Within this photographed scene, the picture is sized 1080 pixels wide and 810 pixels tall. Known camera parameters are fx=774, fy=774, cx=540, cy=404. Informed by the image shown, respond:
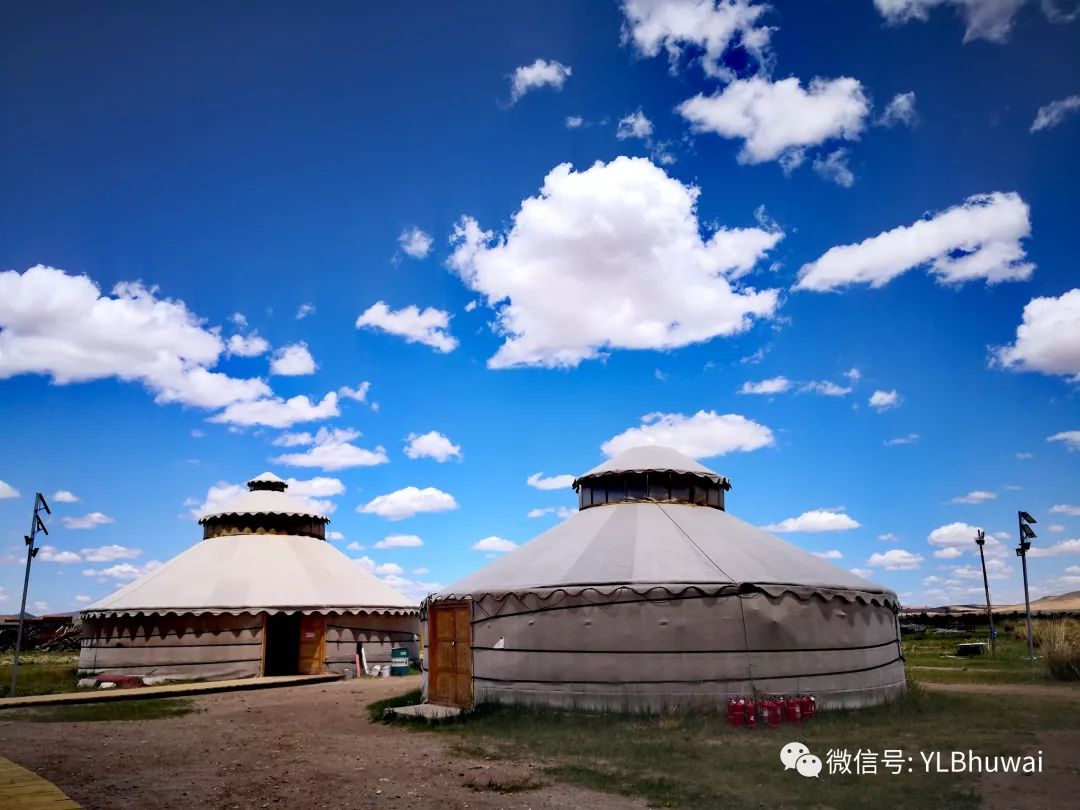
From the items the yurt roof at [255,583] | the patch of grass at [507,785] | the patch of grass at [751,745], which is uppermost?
the yurt roof at [255,583]

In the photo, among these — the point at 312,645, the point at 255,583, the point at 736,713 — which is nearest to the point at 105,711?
the point at 255,583

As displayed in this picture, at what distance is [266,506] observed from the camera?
2284 cm

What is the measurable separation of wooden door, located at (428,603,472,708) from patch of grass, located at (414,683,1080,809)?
80 cm

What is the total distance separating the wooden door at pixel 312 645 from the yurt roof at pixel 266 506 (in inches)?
156

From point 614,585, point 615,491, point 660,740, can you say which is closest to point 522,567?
point 614,585

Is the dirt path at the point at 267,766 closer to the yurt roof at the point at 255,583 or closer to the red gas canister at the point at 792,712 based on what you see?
the red gas canister at the point at 792,712

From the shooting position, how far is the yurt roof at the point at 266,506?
22578mm

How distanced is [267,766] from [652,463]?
9182mm

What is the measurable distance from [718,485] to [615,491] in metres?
2.18

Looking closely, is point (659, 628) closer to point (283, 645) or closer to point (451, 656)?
point (451, 656)

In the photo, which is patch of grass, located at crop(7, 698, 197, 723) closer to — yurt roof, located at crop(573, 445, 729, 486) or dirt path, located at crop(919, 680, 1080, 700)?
yurt roof, located at crop(573, 445, 729, 486)

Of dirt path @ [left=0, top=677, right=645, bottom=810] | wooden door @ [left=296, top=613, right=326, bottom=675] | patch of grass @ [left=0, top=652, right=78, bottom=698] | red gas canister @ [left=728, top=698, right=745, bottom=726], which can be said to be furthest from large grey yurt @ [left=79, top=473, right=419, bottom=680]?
red gas canister @ [left=728, top=698, right=745, bottom=726]

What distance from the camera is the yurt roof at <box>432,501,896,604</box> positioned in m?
11.4

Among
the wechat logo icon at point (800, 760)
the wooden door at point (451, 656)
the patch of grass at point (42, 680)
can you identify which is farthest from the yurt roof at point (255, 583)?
the wechat logo icon at point (800, 760)
